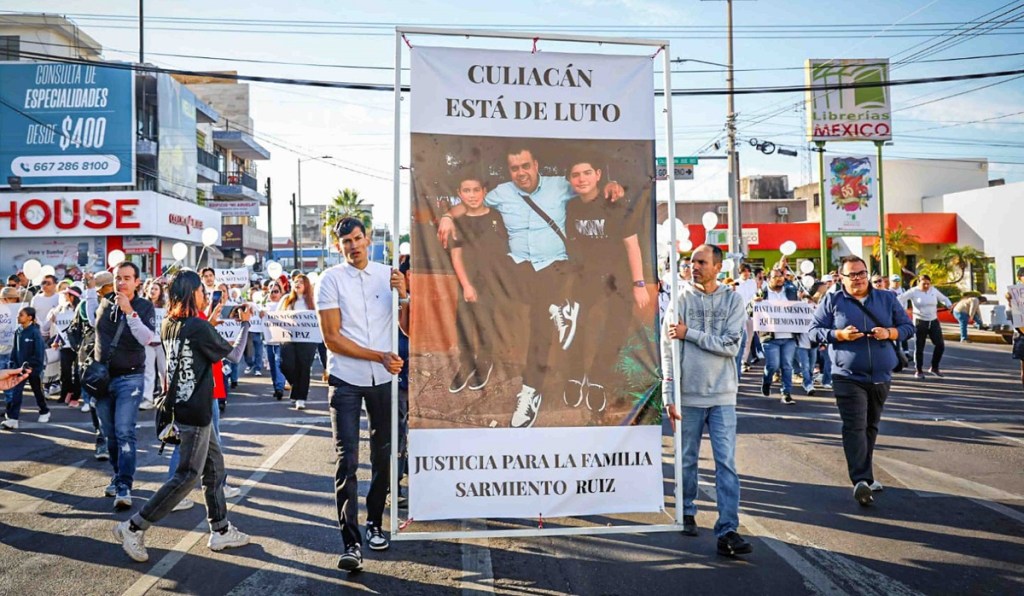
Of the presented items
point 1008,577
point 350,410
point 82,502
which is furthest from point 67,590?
point 1008,577

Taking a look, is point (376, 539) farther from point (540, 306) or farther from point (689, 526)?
point (689, 526)

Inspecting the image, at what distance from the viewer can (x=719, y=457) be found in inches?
206

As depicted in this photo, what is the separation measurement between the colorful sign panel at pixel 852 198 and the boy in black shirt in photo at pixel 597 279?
26.2m

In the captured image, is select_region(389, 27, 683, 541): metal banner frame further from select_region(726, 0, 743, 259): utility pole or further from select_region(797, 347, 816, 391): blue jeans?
select_region(726, 0, 743, 259): utility pole

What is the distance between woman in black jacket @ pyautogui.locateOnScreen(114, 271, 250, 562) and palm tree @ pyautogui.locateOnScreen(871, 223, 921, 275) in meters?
38.0

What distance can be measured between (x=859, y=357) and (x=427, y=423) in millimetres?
3883

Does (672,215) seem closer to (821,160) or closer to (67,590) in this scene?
(67,590)

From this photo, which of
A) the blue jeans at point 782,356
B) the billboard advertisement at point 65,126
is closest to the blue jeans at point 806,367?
the blue jeans at point 782,356

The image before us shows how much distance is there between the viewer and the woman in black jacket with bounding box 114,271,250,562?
5.05 m

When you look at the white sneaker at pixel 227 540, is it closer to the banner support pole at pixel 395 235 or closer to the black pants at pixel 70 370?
the banner support pole at pixel 395 235

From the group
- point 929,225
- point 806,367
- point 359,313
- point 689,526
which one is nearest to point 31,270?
point 359,313

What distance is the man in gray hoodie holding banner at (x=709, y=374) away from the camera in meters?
5.09

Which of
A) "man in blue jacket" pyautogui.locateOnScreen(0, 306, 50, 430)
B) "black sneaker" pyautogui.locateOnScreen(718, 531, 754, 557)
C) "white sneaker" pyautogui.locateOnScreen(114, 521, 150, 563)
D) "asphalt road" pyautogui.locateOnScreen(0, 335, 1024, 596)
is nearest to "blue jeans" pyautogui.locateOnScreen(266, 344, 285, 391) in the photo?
"man in blue jacket" pyautogui.locateOnScreen(0, 306, 50, 430)

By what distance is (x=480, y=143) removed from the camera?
183 inches
